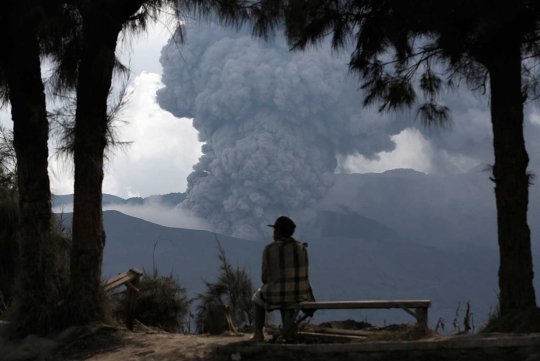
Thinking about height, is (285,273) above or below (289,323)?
above

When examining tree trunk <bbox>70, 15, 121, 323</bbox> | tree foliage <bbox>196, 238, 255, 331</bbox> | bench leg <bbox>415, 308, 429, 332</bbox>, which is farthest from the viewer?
tree foliage <bbox>196, 238, 255, 331</bbox>

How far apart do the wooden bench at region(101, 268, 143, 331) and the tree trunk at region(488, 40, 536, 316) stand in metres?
4.66

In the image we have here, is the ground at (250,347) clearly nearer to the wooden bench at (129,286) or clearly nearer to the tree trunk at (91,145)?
the tree trunk at (91,145)

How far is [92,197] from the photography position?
26.8ft

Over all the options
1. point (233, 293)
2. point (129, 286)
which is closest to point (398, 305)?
point (129, 286)

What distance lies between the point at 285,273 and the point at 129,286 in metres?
3.37

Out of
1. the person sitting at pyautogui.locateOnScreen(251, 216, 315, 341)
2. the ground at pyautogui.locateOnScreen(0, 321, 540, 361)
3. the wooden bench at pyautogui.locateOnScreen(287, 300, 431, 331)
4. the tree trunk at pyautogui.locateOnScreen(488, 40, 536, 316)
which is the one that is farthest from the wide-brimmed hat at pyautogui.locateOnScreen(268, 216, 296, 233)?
the tree trunk at pyautogui.locateOnScreen(488, 40, 536, 316)

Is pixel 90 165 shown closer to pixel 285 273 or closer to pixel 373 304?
pixel 285 273

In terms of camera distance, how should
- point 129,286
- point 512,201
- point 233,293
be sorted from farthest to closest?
1. point 233,293
2. point 129,286
3. point 512,201

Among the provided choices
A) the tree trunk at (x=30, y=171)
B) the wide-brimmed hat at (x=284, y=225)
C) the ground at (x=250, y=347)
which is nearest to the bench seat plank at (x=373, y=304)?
the ground at (x=250, y=347)

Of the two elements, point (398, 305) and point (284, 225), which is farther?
point (284, 225)

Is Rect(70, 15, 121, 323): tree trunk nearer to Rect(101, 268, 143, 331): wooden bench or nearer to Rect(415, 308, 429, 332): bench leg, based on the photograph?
Rect(101, 268, 143, 331): wooden bench

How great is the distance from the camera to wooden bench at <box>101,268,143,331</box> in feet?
28.2

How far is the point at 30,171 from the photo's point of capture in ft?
27.1
